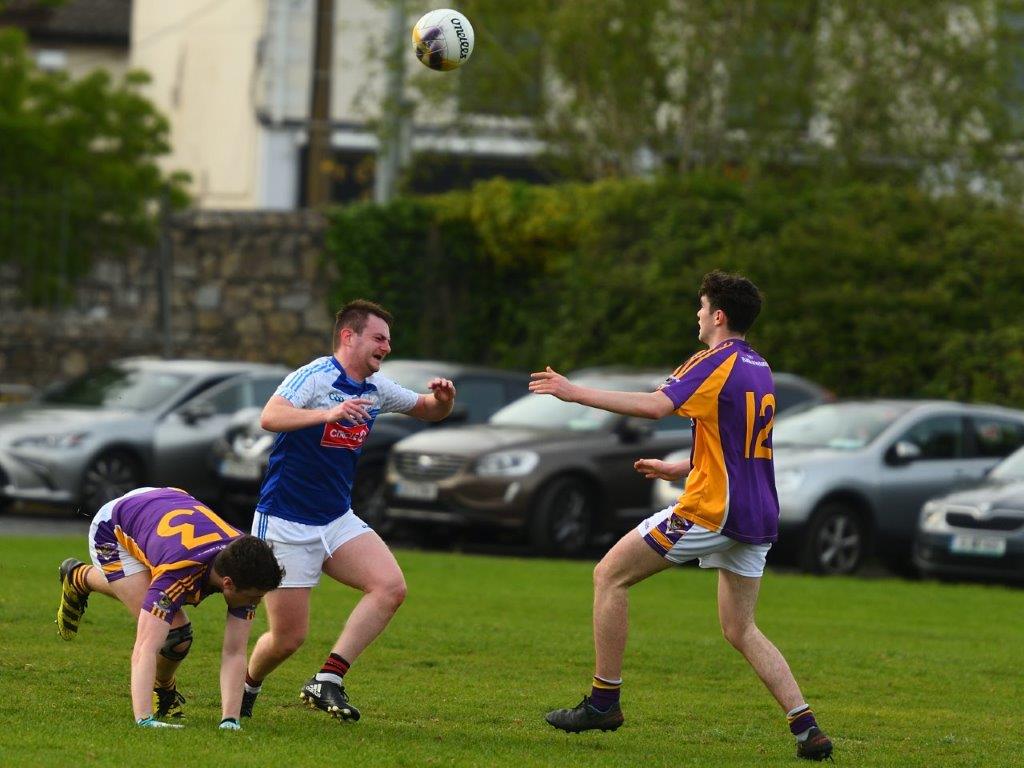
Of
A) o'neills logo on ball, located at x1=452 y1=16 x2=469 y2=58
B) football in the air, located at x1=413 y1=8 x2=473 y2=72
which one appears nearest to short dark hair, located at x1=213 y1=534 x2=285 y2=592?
football in the air, located at x1=413 y1=8 x2=473 y2=72

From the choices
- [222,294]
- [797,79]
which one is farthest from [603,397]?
[797,79]

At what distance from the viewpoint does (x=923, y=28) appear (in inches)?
1117

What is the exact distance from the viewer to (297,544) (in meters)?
8.53

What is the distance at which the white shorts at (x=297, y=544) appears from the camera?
8500mm

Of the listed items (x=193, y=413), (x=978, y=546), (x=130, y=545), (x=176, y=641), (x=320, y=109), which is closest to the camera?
(x=176, y=641)

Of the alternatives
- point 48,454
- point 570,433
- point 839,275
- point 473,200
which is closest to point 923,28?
point 839,275

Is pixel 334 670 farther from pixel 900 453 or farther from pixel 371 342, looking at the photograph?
pixel 900 453

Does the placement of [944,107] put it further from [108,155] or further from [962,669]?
[962,669]

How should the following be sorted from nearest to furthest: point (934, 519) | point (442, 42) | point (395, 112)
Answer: point (442, 42) → point (934, 519) → point (395, 112)

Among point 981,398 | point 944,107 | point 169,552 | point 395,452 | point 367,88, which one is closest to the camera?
point 169,552

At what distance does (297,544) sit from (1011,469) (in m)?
10.9

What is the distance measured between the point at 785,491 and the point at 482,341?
12.5 metres

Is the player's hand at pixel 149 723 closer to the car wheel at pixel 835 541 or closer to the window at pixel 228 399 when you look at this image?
the car wheel at pixel 835 541

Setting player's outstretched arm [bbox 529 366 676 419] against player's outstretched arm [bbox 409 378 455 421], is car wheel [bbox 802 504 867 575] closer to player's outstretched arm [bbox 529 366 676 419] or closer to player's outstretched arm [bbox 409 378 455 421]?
player's outstretched arm [bbox 409 378 455 421]
